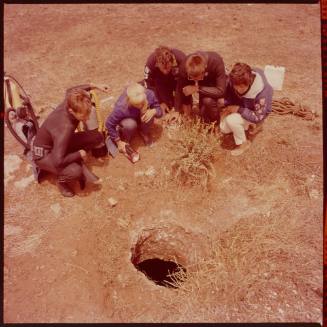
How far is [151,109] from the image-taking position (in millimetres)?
3318

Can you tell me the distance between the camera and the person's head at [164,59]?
9.98 ft

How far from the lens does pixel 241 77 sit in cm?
289

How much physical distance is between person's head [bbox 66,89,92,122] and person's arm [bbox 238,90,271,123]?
126 centimetres

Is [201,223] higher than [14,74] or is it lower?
lower

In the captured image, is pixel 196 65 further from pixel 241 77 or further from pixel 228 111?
pixel 228 111

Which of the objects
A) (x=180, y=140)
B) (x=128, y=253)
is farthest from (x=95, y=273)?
(x=180, y=140)

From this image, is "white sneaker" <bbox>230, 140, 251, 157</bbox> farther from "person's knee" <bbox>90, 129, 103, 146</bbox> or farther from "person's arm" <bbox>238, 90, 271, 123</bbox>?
"person's knee" <bbox>90, 129, 103, 146</bbox>

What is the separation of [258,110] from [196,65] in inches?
25.4

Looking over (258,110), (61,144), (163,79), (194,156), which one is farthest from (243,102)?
(61,144)

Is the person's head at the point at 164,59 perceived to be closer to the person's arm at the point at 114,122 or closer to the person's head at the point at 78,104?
the person's arm at the point at 114,122

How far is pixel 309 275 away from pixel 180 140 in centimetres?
145

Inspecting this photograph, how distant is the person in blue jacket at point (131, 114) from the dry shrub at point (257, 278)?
46.2 inches

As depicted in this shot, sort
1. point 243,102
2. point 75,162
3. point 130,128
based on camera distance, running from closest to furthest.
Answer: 1. point 75,162
2. point 243,102
3. point 130,128

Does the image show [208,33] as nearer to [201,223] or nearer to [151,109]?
[151,109]
